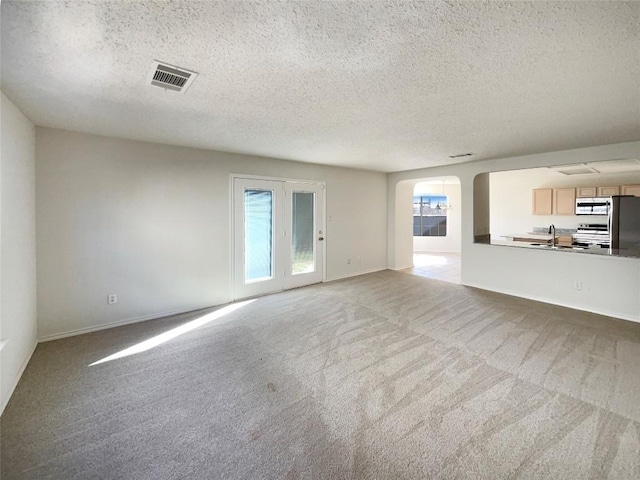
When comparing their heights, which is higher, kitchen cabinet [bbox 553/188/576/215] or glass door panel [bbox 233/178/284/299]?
kitchen cabinet [bbox 553/188/576/215]

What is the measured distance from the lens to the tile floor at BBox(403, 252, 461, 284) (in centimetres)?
635

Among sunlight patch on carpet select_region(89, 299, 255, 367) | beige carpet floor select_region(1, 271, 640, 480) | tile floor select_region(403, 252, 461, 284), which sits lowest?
beige carpet floor select_region(1, 271, 640, 480)

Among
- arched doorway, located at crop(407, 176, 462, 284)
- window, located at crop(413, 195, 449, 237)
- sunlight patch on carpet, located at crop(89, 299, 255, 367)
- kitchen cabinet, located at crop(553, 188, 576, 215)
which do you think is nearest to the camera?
sunlight patch on carpet, located at crop(89, 299, 255, 367)

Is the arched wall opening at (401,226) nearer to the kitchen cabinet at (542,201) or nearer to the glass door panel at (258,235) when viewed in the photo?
the kitchen cabinet at (542,201)

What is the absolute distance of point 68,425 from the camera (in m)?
1.90

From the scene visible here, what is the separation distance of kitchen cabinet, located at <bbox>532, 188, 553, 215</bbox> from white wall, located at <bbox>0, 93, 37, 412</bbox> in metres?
9.78

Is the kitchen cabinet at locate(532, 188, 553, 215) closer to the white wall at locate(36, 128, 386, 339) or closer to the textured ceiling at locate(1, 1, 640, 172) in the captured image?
the textured ceiling at locate(1, 1, 640, 172)

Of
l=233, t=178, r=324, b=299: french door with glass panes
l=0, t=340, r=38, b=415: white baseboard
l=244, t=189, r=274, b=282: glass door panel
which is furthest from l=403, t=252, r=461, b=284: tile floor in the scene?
l=0, t=340, r=38, b=415: white baseboard

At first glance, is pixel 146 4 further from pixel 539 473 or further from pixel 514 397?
pixel 514 397

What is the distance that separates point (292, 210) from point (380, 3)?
407 centimetres

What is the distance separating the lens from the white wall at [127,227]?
3133mm

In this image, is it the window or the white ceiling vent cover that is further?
the window

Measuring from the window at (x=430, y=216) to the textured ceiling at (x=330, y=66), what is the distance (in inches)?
272

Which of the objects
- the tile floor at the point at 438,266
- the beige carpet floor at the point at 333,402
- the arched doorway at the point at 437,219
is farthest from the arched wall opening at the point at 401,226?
the beige carpet floor at the point at 333,402
